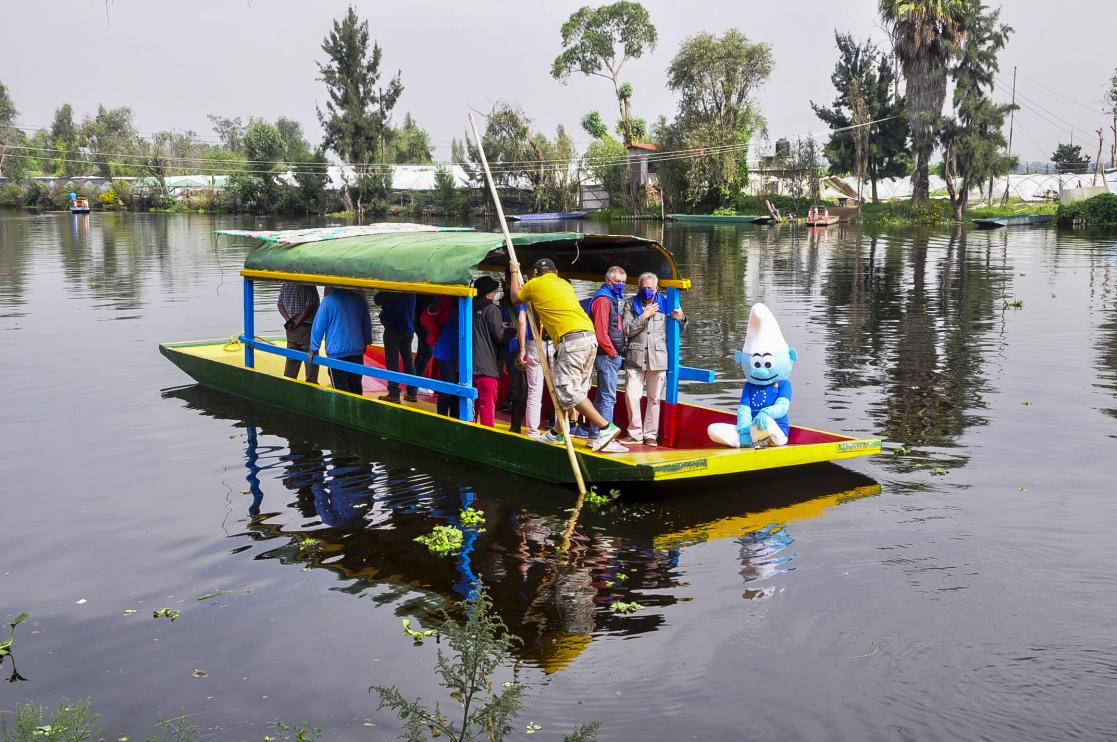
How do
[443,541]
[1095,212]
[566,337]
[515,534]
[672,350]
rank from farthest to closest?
[1095,212], [672,350], [566,337], [515,534], [443,541]

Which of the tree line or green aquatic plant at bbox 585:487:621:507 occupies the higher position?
the tree line

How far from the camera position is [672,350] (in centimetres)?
1210

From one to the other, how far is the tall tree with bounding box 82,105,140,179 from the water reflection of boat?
331 feet

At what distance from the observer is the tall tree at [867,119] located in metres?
68.4

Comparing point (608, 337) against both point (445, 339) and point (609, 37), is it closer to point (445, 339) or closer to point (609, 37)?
point (445, 339)

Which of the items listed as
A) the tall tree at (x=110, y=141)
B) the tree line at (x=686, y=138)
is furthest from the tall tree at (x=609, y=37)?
the tall tree at (x=110, y=141)

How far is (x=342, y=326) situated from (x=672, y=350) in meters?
4.11

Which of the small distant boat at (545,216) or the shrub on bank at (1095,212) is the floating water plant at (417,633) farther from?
the small distant boat at (545,216)

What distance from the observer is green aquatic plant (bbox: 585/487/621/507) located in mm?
10297

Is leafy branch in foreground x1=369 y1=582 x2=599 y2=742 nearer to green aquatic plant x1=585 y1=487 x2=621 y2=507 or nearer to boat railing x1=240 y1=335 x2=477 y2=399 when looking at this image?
green aquatic plant x1=585 y1=487 x2=621 y2=507

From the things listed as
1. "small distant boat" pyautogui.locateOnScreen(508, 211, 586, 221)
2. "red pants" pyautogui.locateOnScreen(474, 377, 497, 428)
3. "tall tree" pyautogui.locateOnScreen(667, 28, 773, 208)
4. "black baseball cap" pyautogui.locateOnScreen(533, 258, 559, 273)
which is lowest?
"red pants" pyautogui.locateOnScreen(474, 377, 497, 428)

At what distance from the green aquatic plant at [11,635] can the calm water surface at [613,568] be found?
0.07 metres

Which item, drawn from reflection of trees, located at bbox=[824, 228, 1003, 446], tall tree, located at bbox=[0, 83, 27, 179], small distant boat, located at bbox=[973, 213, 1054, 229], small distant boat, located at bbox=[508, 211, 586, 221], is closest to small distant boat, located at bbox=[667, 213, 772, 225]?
small distant boat, located at bbox=[508, 211, 586, 221]

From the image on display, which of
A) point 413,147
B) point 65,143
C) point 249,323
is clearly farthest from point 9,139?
point 249,323
